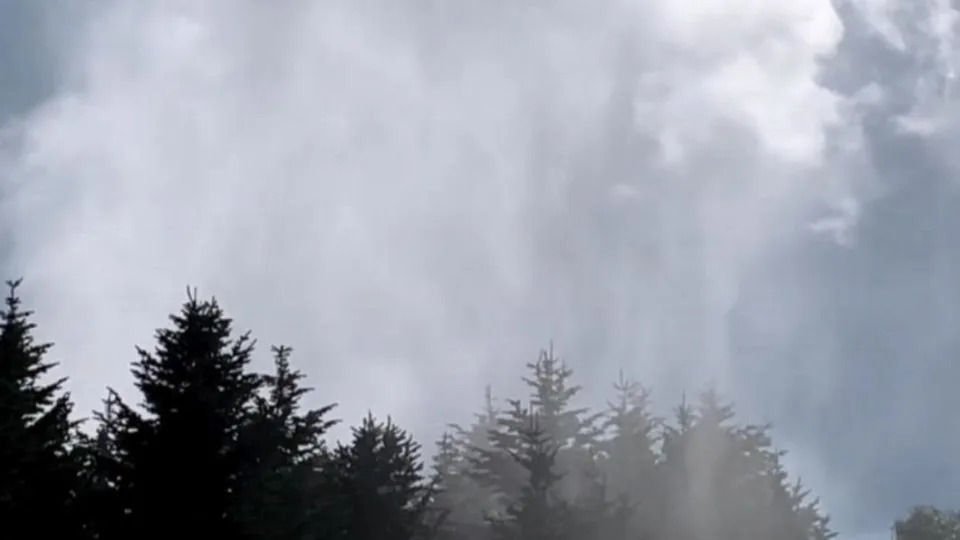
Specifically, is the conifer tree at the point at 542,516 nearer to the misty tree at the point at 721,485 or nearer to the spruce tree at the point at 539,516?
the spruce tree at the point at 539,516

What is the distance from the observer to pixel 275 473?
63.3ft

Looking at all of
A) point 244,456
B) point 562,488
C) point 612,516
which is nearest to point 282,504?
point 244,456

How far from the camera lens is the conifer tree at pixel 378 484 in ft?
92.6

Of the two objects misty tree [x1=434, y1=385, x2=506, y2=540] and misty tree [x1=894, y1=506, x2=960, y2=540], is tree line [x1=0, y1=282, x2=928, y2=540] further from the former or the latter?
misty tree [x1=894, y1=506, x2=960, y2=540]

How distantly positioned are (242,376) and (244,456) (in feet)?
5.18

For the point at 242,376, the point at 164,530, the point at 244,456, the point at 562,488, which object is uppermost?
the point at 562,488

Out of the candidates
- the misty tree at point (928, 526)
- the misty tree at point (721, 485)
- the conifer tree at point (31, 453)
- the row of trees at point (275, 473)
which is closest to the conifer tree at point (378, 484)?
the row of trees at point (275, 473)

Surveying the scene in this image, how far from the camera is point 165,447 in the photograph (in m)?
18.9

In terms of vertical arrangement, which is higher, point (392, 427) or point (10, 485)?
point (392, 427)

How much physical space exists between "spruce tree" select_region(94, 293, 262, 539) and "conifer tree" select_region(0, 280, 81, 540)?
58.0 inches

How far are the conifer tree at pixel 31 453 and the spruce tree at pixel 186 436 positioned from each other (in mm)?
1474

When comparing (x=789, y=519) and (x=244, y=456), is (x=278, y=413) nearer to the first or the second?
(x=244, y=456)

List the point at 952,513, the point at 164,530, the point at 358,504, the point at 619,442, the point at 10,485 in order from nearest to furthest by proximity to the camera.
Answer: the point at 164,530
the point at 10,485
the point at 358,504
the point at 619,442
the point at 952,513

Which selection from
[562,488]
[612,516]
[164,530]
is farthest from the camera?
[562,488]
